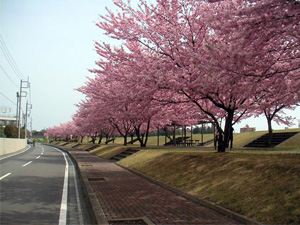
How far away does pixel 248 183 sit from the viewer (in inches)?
290

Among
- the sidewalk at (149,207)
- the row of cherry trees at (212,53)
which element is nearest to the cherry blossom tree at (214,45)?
the row of cherry trees at (212,53)

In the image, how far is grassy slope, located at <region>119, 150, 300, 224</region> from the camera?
565 centimetres

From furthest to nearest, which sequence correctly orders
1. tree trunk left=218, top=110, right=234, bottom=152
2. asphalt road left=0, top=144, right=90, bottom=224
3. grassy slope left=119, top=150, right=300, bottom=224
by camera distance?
tree trunk left=218, top=110, right=234, bottom=152 → asphalt road left=0, top=144, right=90, bottom=224 → grassy slope left=119, top=150, right=300, bottom=224

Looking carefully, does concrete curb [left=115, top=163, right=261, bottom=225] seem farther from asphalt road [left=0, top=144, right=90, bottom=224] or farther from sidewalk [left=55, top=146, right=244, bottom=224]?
asphalt road [left=0, top=144, right=90, bottom=224]

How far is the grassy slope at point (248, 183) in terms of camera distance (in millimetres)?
5652

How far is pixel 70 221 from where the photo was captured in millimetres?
6305

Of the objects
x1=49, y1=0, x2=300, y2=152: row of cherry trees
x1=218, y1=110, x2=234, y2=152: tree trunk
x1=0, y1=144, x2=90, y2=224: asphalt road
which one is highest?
x1=49, y1=0, x2=300, y2=152: row of cherry trees

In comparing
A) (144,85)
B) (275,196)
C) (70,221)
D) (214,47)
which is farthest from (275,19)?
(144,85)

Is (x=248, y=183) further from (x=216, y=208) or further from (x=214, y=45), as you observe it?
(x=214, y=45)

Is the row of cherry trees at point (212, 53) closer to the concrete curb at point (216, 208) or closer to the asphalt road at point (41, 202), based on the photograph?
the concrete curb at point (216, 208)

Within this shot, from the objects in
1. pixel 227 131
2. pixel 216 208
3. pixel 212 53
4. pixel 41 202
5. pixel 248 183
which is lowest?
pixel 41 202

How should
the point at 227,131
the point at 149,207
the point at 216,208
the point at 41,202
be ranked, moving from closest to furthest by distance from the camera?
1. the point at 216,208
2. the point at 149,207
3. the point at 41,202
4. the point at 227,131

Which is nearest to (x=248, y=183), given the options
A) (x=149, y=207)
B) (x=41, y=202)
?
(x=149, y=207)

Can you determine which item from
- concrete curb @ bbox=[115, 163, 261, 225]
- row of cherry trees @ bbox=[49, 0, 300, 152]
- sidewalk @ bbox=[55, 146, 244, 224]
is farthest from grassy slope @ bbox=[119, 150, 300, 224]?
row of cherry trees @ bbox=[49, 0, 300, 152]
